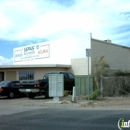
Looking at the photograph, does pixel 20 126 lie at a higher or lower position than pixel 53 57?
lower

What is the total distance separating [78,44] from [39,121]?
17576 millimetres

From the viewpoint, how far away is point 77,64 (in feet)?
85.8

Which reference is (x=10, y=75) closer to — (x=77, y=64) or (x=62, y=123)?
(x=77, y=64)

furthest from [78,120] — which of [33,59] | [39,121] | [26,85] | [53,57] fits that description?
[33,59]

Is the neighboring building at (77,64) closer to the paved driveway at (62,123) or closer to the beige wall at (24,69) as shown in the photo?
the beige wall at (24,69)

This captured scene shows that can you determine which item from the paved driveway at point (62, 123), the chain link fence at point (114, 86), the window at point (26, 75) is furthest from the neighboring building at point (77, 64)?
the paved driveway at point (62, 123)

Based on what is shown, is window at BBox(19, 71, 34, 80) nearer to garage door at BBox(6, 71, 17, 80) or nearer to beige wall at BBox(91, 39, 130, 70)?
garage door at BBox(6, 71, 17, 80)

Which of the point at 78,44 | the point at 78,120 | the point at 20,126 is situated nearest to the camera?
the point at 20,126

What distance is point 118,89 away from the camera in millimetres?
20141

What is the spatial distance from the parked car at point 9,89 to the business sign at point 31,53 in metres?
8.44

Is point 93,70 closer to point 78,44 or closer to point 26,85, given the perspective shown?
point 78,44

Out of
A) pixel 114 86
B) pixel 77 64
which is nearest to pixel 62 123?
pixel 114 86

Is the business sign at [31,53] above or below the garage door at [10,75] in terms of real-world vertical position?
above

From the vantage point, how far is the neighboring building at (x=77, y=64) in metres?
25.8
